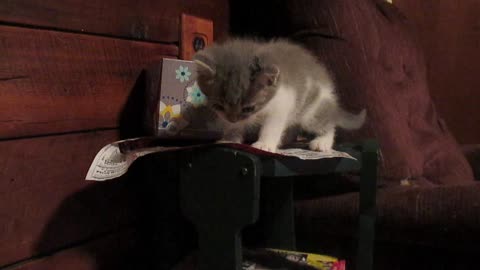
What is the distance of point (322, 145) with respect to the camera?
112cm

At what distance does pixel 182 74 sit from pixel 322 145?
0.38 meters

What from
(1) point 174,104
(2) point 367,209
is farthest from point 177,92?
(2) point 367,209

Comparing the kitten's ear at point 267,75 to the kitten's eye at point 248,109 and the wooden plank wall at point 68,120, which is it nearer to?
the kitten's eye at point 248,109

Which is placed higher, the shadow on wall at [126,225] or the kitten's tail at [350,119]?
the kitten's tail at [350,119]

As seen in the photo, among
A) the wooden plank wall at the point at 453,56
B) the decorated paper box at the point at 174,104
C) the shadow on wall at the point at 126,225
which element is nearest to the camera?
the shadow on wall at the point at 126,225

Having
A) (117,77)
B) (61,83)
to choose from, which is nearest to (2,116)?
(61,83)

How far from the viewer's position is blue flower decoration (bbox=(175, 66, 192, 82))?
1126 millimetres

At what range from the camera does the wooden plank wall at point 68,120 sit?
859 millimetres

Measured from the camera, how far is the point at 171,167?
3.19ft

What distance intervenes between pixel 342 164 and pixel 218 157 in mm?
340

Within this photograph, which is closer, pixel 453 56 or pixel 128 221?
pixel 128 221

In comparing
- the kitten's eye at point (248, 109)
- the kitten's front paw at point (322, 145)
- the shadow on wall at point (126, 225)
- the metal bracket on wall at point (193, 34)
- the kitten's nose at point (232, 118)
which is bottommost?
the shadow on wall at point (126, 225)

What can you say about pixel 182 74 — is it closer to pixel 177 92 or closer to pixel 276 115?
pixel 177 92

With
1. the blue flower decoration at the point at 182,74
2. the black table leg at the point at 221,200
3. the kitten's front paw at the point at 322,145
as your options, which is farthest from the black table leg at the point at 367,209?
the blue flower decoration at the point at 182,74
